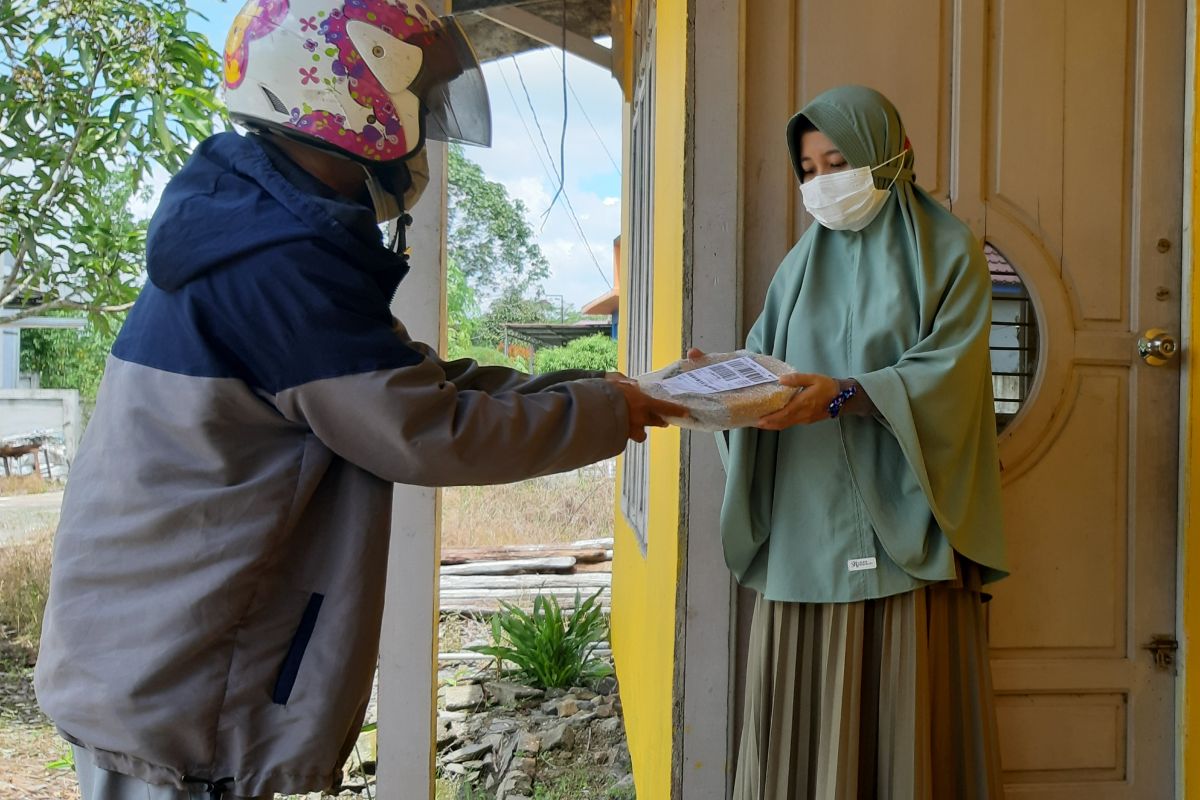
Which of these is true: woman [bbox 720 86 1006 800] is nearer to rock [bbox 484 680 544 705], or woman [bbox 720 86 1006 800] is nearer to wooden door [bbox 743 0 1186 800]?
wooden door [bbox 743 0 1186 800]

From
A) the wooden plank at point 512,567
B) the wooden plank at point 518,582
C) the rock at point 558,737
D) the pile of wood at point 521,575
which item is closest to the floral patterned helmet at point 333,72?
the rock at point 558,737

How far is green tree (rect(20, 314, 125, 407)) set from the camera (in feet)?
16.1

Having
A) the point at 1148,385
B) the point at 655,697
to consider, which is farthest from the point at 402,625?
the point at 1148,385

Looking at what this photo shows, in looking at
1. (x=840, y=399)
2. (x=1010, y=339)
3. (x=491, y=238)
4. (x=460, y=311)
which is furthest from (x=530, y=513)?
(x=840, y=399)

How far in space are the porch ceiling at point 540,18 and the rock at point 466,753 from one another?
4029 millimetres

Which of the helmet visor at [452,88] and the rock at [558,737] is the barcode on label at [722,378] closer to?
the helmet visor at [452,88]

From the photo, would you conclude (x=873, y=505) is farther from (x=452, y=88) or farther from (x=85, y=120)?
(x=85, y=120)

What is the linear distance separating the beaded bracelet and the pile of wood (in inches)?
195

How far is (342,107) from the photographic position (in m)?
1.40

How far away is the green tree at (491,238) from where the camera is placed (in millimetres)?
8719

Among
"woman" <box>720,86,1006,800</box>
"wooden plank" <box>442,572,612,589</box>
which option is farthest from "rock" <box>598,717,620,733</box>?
"woman" <box>720,86,1006,800</box>

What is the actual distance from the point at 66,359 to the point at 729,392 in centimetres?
459

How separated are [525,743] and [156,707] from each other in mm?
3273

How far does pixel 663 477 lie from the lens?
2.76m
